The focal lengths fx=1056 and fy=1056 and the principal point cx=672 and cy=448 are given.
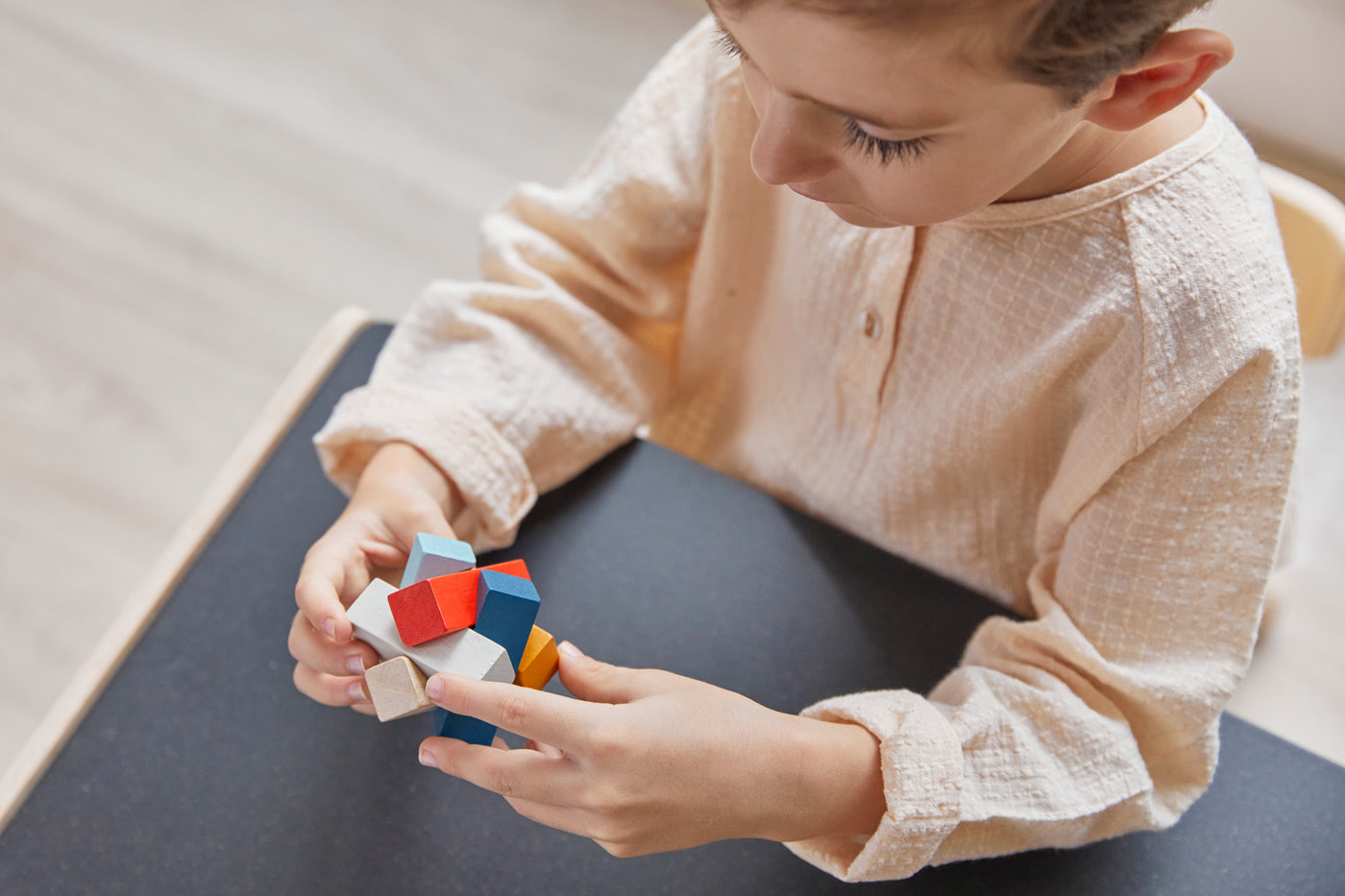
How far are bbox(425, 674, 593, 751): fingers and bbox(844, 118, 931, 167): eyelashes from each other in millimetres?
275

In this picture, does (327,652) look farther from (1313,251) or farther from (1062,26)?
(1313,251)

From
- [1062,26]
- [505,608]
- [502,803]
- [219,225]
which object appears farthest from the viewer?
[219,225]

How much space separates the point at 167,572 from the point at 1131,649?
1.88 feet

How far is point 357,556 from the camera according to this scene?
0.58m

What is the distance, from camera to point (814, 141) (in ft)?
1.47

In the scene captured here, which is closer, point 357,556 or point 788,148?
point 788,148

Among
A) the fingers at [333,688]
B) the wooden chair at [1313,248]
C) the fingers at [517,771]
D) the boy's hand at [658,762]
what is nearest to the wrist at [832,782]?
the boy's hand at [658,762]

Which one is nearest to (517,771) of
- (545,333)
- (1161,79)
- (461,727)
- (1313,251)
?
(461,727)

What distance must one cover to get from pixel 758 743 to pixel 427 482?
0.83ft

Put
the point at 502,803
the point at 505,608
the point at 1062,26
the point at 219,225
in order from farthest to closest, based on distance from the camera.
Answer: the point at 219,225 → the point at 502,803 → the point at 505,608 → the point at 1062,26

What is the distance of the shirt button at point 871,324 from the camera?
0.63m

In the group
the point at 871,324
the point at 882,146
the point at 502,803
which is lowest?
the point at 502,803

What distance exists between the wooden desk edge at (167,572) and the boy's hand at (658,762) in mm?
255

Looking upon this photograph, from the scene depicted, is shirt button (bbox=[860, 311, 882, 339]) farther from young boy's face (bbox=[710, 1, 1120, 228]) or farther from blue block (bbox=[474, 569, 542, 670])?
blue block (bbox=[474, 569, 542, 670])
